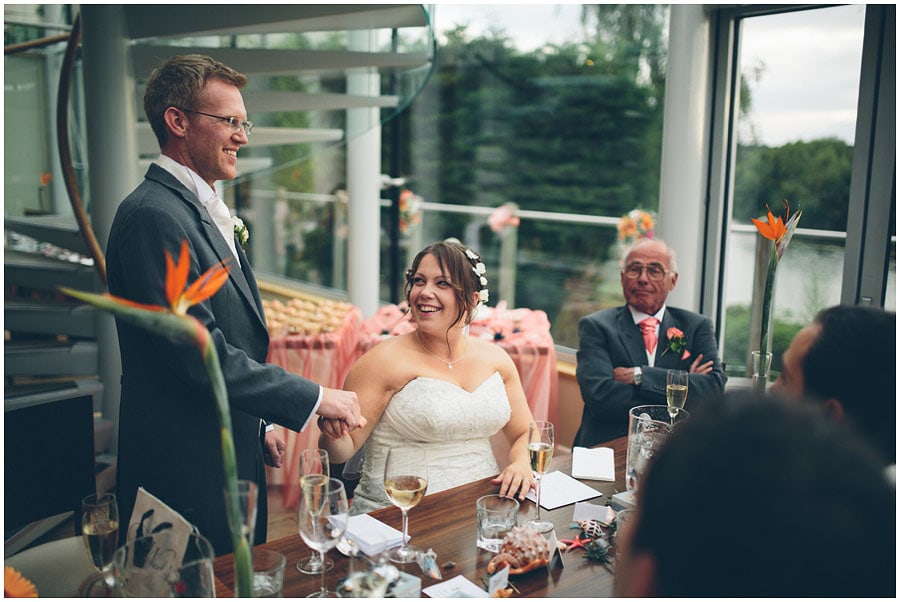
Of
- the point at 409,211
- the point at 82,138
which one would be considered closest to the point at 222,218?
the point at 82,138

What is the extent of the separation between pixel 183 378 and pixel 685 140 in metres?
2.81

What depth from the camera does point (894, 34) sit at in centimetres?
317

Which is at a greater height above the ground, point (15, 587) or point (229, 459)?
point (229, 459)

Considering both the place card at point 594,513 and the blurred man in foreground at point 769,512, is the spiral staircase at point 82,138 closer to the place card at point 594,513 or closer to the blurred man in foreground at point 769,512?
the place card at point 594,513

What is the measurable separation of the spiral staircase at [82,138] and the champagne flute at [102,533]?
0.83 m

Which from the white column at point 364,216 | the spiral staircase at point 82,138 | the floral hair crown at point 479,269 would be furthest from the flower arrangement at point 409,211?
the floral hair crown at point 479,269

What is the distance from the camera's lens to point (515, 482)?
1.88m

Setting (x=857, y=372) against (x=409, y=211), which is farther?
(x=409, y=211)

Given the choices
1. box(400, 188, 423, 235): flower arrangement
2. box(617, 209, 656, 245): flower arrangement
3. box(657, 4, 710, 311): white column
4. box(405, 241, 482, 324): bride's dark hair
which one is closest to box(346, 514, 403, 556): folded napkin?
box(405, 241, 482, 324): bride's dark hair

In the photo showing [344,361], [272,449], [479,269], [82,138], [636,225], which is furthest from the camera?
[82,138]

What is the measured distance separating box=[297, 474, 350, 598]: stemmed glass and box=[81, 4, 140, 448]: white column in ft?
8.09

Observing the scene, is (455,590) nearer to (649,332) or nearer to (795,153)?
(649,332)

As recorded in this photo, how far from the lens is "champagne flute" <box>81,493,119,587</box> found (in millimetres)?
1341

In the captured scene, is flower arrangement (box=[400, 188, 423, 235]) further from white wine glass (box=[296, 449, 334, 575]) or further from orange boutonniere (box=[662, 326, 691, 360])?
white wine glass (box=[296, 449, 334, 575])
